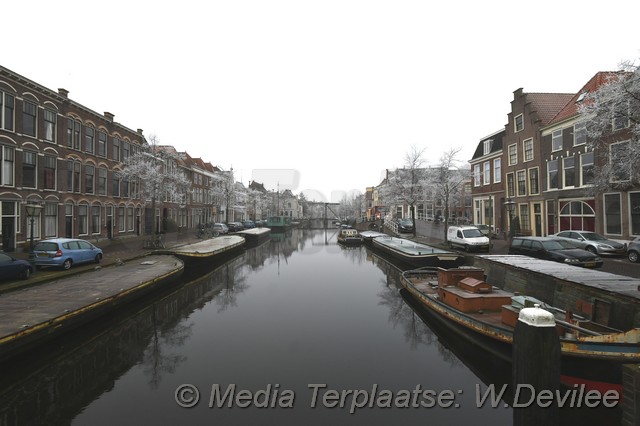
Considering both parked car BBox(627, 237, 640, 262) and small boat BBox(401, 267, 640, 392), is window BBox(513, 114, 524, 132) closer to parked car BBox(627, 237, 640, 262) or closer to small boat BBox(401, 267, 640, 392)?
parked car BBox(627, 237, 640, 262)

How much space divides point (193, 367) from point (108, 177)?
30.1 metres

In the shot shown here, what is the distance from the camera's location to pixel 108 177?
3177 centimetres

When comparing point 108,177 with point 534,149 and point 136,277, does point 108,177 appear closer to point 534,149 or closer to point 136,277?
point 136,277

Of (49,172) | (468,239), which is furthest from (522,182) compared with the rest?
(49,172)

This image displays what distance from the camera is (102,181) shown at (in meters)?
31.0

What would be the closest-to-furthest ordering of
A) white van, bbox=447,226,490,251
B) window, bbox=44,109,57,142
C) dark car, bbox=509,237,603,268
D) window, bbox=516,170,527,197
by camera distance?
1. dark car, bbox=509,237,603,268
2. white van, bbox=447,226,490,251
3. window, bbox=44,109,57,142
4. window, bbox=516,170,527,197

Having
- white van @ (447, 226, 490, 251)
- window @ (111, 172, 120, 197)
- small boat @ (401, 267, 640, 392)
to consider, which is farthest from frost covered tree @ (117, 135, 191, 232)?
white van @ (447, 226, 490, 251)

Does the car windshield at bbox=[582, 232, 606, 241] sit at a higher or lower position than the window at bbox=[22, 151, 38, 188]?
lower

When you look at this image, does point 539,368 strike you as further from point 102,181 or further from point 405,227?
point 405,227

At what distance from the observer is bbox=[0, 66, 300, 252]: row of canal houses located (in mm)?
21406

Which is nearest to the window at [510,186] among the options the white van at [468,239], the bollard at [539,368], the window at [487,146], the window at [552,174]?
the window at [552,174]

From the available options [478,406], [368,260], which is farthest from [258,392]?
[368,260]

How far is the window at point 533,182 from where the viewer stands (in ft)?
99.8

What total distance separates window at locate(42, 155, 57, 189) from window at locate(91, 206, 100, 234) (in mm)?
4797
